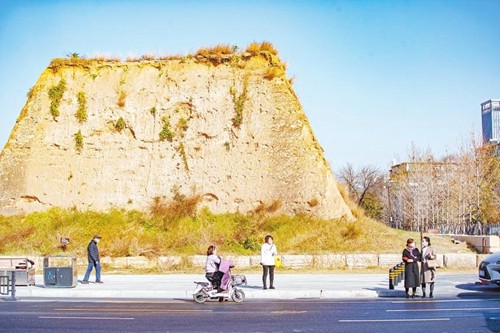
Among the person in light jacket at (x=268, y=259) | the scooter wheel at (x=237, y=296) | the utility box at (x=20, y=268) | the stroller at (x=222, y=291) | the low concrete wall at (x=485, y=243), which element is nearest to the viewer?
the stroller at (x=222, y=291)

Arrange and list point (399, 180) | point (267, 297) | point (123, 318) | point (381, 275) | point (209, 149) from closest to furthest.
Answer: point (123, 318)
point (267, 297)
point (381, 275)
point (209, 149)
point (399, 180)

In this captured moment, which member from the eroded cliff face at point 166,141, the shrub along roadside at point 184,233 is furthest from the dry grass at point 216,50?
the shrub along roadside at point 184,233

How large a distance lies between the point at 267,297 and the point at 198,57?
1963 centimetres

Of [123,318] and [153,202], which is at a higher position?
[153,202]

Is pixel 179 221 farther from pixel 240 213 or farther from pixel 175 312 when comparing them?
pixel 175 312

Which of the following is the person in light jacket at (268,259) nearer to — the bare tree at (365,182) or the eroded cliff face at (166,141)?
the eroded cliff face at (166,141)

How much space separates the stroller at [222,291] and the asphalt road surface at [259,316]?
0.31 meters

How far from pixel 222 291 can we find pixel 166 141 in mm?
17250

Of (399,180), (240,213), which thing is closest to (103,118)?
(240,213)

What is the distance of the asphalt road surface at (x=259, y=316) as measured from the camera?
12734mm

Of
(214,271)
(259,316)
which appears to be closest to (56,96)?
(214,271)

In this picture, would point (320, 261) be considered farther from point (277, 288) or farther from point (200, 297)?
point (200, 297)

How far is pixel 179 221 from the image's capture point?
31.4m

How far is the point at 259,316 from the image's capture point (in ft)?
48.1
